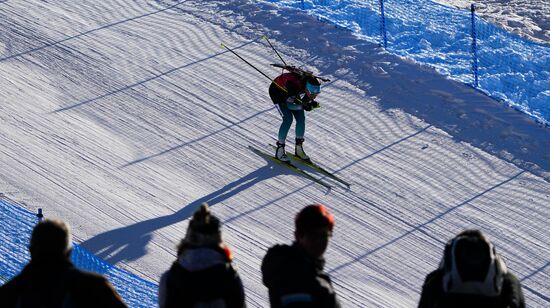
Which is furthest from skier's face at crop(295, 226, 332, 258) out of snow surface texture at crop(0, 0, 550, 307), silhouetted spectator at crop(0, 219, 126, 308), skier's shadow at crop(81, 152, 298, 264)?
skier's shadow at crop(81, 152, 298, 264)

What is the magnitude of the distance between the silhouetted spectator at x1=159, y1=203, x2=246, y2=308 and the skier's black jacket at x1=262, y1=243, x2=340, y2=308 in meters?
0.21

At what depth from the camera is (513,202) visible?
39.8 ft

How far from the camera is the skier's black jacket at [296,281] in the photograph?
16.3 ft

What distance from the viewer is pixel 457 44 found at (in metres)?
16.5

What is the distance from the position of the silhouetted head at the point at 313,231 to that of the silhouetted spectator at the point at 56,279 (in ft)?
3.30

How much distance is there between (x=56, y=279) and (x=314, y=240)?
4.29 feet

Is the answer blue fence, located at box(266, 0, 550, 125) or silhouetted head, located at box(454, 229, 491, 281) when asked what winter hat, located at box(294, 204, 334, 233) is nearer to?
silhouetted head, located at box(454, 229, 491, 281)

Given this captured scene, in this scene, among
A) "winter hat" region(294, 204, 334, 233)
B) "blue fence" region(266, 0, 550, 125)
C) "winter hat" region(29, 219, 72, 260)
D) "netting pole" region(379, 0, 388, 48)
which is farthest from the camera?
"netting pole" region(379, 0, 388, 48)

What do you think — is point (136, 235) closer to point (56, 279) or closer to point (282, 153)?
point (282, 153)

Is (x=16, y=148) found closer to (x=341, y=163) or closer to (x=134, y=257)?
(x=134, y=257)

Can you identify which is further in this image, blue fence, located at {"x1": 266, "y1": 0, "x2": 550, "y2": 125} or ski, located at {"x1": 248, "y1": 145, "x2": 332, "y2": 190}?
blue fence, located at {"x1": 266, "y1": 0, "x2": 550, "y2": 125}

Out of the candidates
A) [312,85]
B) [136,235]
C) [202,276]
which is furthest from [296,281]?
[312,85]

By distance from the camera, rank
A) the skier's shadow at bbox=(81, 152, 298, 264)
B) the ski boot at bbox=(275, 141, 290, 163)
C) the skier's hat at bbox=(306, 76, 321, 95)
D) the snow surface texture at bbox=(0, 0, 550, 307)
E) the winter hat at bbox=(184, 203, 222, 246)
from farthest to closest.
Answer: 1. the ski boot at bbox=(275, 141, 290, 163)
2. the skier's hat at bbox=(306, 76, 321, 95)
3. the snow surface texture at bbox=(0, 0, 550, 307)
4. the skier's shadow at bbox=(81, 152, 298, 264)
5. the winter hat at bbox=(184, 203, 222, 246)

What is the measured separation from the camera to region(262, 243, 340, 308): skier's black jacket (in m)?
4.95
